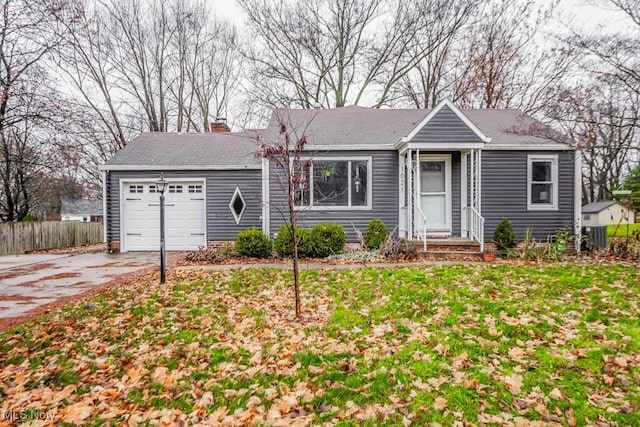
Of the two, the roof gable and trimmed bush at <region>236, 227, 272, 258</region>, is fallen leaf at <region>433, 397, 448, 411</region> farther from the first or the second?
the roof gable

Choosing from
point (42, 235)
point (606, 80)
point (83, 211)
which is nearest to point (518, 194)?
point (606, 80)

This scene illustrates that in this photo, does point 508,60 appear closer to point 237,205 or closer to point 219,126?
point 219,126

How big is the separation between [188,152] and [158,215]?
99.1 inches

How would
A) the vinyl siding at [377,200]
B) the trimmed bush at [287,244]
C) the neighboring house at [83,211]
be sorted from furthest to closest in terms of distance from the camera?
the neighboring house at [83,211] < the vinyl siding at [377,200] < the trimmed bush at [287,244]

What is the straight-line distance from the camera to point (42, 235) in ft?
44.6

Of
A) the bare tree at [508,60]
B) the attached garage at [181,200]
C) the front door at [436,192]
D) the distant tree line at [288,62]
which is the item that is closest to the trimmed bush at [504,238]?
the front door at [436,192]

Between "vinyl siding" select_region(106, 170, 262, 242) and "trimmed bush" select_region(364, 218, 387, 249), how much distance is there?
391 cm

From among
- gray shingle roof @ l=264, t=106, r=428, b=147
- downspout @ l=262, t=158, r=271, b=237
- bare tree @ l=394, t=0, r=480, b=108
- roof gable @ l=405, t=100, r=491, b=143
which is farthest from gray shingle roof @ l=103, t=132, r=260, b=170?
bare tree @ l=394, t=0, r=480, b=108

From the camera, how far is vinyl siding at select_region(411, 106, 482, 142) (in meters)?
9.46

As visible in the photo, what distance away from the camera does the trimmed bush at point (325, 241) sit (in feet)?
30.3

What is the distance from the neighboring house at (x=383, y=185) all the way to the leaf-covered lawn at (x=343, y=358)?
4.66 metres

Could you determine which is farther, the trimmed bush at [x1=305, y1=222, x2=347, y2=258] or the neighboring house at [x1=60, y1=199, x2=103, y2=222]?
the neighboring house at [x1=60, y1=199, x2=103, y2=222]

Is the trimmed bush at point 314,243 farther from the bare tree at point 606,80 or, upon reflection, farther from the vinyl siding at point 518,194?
the bare tree at point 606,80

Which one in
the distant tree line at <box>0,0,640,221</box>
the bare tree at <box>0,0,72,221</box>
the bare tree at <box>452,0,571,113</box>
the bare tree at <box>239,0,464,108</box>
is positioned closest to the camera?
the bare tree at <box>0,0,72,221</box>
